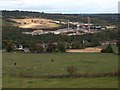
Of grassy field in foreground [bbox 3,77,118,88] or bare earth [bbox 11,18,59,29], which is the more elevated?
bare earth [bbox 11,18,59,29]

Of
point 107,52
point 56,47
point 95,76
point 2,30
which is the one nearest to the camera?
point 95,76

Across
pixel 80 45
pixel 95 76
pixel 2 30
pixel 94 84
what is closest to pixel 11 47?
pixel 80 45

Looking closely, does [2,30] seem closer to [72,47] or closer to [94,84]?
[72,47]

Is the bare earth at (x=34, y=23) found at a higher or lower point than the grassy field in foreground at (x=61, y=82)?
higher

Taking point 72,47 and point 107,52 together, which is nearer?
point 107,52

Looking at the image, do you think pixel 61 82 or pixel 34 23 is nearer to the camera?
pixel 61 82

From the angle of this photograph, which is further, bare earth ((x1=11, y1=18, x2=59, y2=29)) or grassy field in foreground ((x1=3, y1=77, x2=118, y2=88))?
bare earth ((x1=11, y1=18, x2=59, y2=29))

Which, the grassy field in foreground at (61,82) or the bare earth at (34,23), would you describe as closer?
the grassy field in foreground at (61,82)

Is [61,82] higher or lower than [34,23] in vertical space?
lower

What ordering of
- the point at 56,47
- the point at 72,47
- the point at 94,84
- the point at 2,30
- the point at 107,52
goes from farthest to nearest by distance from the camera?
the point at 2,30
the point at 72,47
the point at 56,47
the point at 107,52
the point at 94,84

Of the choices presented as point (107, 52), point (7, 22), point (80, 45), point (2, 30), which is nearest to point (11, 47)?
point (80, 45)

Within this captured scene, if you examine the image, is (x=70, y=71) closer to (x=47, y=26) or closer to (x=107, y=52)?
(x=107, y=52)
